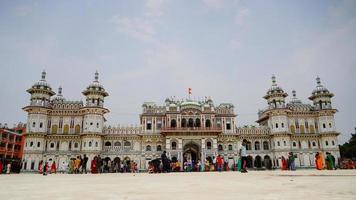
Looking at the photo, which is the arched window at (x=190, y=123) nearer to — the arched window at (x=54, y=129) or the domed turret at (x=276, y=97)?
the domed turret at (x=276, y=97)

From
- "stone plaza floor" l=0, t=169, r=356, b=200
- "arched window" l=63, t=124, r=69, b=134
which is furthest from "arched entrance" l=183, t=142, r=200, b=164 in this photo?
"stone plaza floor" l=0, t=169, r=356, b=200

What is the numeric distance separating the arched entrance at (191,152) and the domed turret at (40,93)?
22.0 metres

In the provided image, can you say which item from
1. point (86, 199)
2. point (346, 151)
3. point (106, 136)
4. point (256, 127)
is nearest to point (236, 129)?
point (256, 127)

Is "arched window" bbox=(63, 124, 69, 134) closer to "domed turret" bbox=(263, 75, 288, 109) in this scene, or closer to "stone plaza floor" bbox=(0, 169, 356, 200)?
"domed turret" bbox=(263, 75, 288, 109)

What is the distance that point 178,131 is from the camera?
39.8m

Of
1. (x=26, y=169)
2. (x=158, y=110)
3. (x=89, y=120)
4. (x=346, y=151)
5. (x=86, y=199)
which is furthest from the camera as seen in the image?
(x=346, y=151)

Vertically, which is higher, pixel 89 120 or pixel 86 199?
pixel 89 120

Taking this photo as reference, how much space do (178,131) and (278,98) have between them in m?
17.5

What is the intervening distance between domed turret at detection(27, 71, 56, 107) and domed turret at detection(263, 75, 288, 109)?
3449 cm

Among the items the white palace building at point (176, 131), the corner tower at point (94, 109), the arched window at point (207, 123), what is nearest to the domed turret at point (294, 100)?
the white palace building at point (176, 131)

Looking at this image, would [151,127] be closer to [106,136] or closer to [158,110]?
[158,110]

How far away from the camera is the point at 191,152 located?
142 feet

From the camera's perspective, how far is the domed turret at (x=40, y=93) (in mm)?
40844

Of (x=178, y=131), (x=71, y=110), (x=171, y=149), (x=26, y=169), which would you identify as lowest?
(x=26, y=169)
